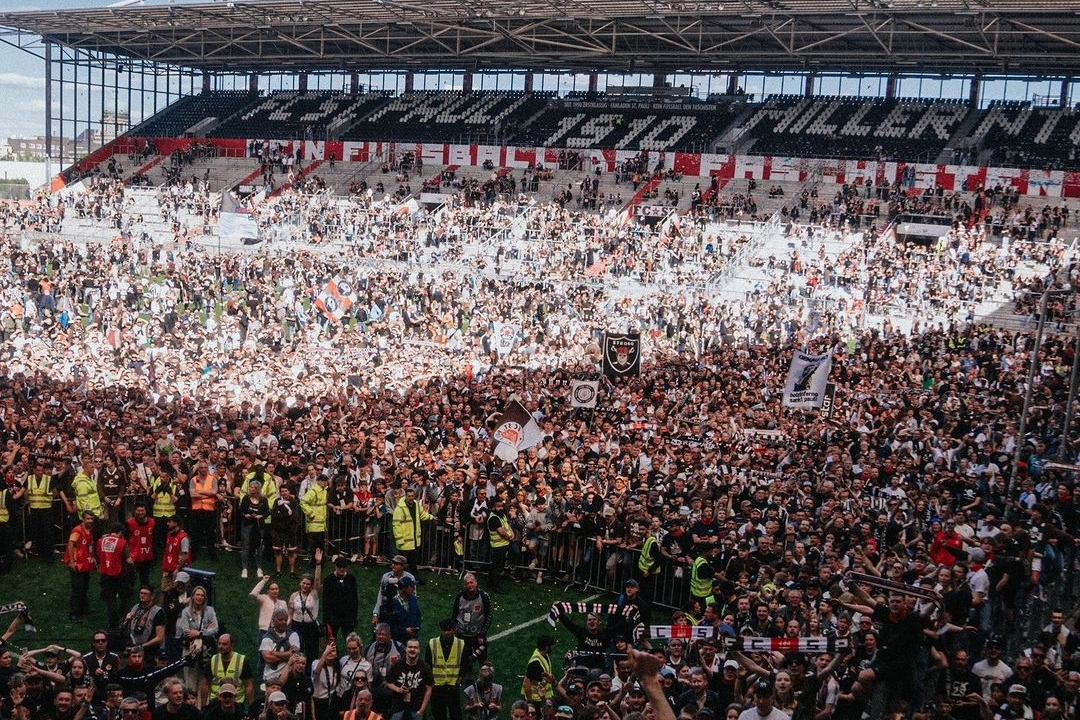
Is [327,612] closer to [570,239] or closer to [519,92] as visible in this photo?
[570,239]

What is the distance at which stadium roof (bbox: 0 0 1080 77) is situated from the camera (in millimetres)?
36500

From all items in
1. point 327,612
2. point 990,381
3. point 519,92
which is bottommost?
point 327,612

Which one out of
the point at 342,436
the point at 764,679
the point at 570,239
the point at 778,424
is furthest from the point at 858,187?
the point at 764,679

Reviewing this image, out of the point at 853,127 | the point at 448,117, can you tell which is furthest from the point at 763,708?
the point at 448,117

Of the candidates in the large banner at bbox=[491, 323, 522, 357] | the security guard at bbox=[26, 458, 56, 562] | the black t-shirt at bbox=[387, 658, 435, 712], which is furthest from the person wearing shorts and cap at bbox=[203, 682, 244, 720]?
the large banner at bbox=[491, 323, 522, 357]

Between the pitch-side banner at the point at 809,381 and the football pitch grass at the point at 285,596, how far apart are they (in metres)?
5.32

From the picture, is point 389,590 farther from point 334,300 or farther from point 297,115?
point 297,115

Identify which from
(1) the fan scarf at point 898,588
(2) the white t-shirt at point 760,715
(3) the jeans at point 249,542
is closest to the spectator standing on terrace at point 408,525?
(3) the jeans at point 249,542

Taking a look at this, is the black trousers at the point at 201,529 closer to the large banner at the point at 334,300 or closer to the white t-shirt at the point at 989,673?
the white t-shirt at the point at 989,673

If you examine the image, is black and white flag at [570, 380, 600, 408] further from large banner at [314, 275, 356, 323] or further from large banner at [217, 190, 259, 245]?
large banner at [217, 190, 259, 245]

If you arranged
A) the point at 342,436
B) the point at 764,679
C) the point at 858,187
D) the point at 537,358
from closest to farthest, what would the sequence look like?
1. the point at 764,679
2. the point at 342,436
3. the point at 537,358
4. the point at 858,187

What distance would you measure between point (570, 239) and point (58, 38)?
32.7 m

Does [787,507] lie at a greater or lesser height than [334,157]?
lesser

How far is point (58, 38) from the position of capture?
5356 centimetres
